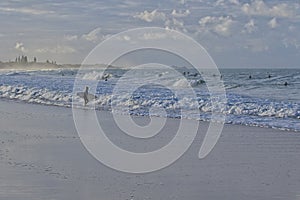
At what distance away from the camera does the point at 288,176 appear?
8.61 metres

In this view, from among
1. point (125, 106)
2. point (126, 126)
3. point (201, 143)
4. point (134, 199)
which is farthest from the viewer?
point (125, 106)

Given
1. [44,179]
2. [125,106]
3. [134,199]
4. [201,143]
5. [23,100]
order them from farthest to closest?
[23,100], [125,106], [201,143], [44,179], [134,199]

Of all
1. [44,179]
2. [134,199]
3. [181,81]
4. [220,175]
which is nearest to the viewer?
[134,199]

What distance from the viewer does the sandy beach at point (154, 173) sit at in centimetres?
738

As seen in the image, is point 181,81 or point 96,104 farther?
point 181,81

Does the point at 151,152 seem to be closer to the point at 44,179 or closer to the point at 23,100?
the point at 44,179

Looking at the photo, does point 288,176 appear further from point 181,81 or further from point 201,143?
point 181,81

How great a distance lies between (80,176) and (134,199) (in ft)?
4.76

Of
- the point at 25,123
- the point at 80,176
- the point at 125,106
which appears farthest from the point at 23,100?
the point at 80,176

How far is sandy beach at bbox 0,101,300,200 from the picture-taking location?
7.38 metres

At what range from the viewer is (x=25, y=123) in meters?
15.3

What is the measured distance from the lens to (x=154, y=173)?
873cm

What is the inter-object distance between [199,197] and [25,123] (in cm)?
893

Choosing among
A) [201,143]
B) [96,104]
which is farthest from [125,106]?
[201,143]
